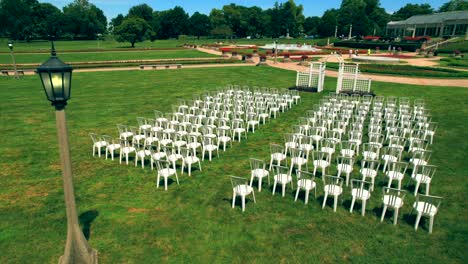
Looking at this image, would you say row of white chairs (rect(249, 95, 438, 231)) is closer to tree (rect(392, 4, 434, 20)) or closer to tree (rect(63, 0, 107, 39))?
tree (rect(63, 0, 107, 39))

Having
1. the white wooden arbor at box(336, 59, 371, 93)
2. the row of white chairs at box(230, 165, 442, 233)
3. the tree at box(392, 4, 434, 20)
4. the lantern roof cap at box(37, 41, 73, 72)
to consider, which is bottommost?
the row of white chairs at box(230, 165, 442, 233)

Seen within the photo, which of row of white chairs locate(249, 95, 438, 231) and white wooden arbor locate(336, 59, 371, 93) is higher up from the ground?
white wooden arbor locate(336, 59, 371, 93)

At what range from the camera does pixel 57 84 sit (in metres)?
5.77

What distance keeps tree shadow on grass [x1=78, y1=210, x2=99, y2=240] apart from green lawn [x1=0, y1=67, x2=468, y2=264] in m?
0.06

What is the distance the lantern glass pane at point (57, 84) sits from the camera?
568 cm

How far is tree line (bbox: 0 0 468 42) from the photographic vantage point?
376 feet

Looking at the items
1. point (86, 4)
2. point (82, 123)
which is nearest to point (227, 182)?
point (82, 123)

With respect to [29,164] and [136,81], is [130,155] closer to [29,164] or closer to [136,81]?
[29,164]

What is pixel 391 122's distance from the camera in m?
15.5

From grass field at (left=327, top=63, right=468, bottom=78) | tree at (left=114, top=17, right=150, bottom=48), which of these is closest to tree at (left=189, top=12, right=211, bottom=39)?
tree at (left=114, top=17, right=150, bottom=48)

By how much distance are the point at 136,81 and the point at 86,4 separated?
14925cm

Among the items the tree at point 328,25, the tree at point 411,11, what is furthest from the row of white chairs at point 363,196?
the tree at point 411,11

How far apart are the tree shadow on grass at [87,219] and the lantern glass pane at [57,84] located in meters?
4.14

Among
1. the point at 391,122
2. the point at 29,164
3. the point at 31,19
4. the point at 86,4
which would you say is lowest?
the point at 29,164
